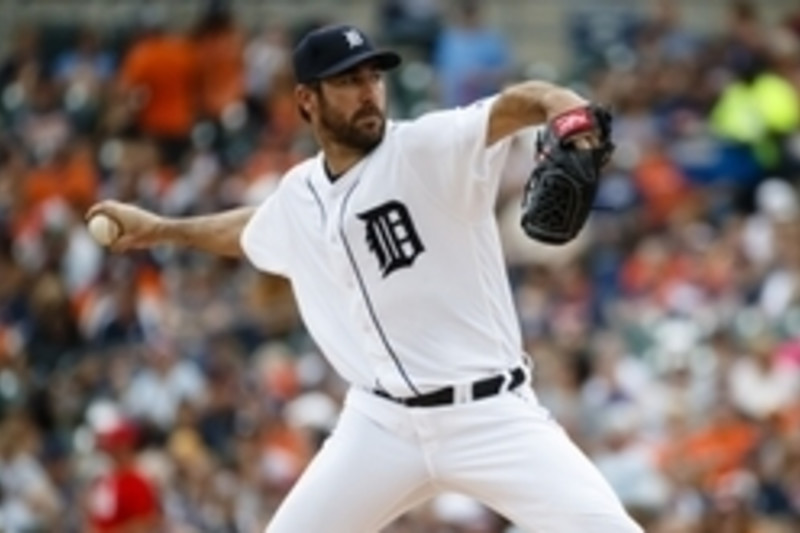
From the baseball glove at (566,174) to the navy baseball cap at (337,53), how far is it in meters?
0.80

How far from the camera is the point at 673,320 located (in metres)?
13.5

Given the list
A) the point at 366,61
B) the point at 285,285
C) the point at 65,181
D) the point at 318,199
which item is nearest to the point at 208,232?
the point at 318,199

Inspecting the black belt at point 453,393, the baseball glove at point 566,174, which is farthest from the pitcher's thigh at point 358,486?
the baseball glove at point 566,174

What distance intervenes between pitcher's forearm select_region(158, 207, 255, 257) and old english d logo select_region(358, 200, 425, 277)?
2.95 ft

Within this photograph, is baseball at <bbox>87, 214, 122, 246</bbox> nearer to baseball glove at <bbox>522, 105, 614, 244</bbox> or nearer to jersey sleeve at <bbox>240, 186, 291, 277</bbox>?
jersey sleeve at <bbox>240, 186, 291, 277</bbox>

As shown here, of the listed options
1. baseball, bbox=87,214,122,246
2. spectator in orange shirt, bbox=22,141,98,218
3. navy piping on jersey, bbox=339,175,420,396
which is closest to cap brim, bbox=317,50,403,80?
navy piping on jersey, bbox=339,175,420,396

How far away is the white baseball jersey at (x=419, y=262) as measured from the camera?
275 inches

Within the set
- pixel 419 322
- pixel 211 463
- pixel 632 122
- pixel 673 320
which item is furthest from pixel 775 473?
pixel 632 122

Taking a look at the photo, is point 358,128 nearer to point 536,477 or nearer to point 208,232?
point 208,232

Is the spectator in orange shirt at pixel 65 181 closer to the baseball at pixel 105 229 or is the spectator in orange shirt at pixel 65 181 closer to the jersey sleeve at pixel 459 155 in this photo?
the baseball at pixel 105 229

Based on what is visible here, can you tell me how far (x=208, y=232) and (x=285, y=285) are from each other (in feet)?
21.8

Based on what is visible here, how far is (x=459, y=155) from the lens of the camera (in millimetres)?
6883

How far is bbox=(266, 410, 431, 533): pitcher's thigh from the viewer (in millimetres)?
7137

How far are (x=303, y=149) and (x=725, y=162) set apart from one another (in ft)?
9.73
